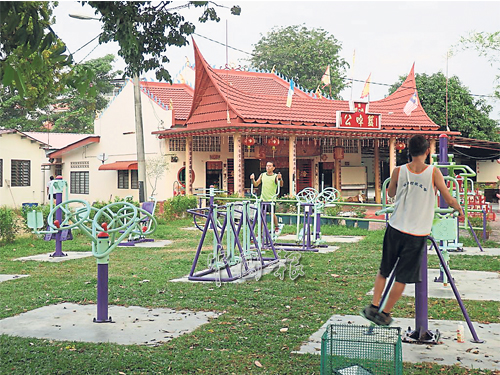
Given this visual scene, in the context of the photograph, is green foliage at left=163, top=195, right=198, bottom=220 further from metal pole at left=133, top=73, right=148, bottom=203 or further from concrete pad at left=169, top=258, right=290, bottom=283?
concrete pad at left=169, top=258, right=290, bottom=283

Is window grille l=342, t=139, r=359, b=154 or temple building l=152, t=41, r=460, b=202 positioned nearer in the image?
temple building l=152, t=41, r=460, b=202

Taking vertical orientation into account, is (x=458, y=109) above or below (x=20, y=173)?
above

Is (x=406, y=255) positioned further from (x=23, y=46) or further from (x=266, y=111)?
(x=266, y=111)

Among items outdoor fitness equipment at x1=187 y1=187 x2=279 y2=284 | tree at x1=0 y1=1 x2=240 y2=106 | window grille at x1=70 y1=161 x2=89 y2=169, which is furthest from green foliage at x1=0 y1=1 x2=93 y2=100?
window grille at x1=70 y1=161 x2=89 y2=169

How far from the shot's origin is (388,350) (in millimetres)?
4504

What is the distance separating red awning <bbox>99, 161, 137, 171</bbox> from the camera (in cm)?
2517

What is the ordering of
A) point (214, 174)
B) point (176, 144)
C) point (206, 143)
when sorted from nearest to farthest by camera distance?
point (176, 144)
point (206, 143)
point (214, 174)

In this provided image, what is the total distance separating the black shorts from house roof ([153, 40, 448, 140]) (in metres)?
15.9

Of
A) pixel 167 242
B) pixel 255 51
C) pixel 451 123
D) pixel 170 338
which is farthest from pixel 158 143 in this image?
pixel 255 51

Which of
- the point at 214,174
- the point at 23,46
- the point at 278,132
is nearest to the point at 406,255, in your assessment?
the point at 23,46

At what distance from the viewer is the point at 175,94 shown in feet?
85.0

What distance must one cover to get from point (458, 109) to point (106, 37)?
29.6m

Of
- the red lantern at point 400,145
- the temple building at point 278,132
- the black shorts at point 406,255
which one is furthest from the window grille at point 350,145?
the black shorts at point 406,255

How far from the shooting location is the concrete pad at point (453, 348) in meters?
4.76
